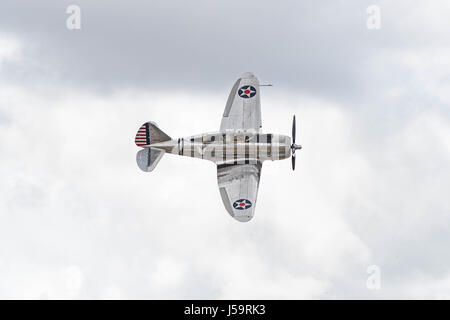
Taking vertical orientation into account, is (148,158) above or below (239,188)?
above

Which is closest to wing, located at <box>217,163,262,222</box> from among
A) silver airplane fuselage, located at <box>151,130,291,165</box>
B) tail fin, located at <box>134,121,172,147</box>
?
silver airplane fuselage, located at <box>151,130,291,165</box>

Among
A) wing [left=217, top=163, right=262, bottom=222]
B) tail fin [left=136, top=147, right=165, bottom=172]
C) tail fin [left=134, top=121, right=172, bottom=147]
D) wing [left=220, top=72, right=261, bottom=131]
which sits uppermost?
wing [left=220, top=72, right=261, bottom=131]

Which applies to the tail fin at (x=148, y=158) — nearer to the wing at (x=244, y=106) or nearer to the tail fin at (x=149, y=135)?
the tail fin at (x=149, y=135)

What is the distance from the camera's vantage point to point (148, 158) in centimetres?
6100

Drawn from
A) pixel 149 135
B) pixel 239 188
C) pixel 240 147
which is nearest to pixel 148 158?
pixel 149 135

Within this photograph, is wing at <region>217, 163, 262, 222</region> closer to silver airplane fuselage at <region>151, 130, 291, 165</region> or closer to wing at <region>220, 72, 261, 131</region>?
silver airplane fuselage at <region>151, 130, 291, 165</region>

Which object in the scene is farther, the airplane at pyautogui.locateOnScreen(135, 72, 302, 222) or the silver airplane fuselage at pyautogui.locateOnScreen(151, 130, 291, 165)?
the silver airplane fuselage at pyautogui.locateOnScreen(151, 130, 291, 165)

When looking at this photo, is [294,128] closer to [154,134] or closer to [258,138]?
[258,138]

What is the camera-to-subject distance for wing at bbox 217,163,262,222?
57.5 m

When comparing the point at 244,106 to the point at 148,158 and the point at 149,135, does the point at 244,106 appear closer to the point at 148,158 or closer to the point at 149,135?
the point at 149,135

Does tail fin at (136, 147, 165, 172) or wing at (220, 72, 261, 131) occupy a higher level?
wing at (220, 72, 261, 131)

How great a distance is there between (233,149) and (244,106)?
422 centimetres

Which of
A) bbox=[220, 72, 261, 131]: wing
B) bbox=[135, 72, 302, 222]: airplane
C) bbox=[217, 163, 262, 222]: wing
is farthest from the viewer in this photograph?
bbox=[220, 72, 261, 131]: wing
